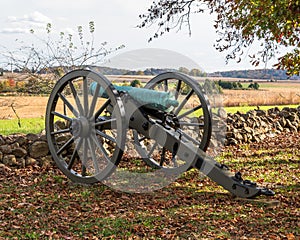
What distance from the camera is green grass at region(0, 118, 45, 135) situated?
362 inches

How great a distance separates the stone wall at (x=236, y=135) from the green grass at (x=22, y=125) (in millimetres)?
1479

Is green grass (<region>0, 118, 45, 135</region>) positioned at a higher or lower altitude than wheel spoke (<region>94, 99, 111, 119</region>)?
lower

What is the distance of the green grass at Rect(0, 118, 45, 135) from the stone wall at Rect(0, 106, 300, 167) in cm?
148

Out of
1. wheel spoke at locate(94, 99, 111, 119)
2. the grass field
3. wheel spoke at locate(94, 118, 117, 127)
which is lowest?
the grass field

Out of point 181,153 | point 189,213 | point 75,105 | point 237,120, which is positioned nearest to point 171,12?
point 237,120

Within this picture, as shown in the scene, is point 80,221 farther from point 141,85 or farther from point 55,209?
point 141,85

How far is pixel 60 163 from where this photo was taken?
21.7 feet

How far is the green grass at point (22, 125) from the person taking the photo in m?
9.20

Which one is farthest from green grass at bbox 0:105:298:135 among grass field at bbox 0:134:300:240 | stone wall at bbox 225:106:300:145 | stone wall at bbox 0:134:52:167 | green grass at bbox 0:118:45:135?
stone wall at bbox 225:106:300:145

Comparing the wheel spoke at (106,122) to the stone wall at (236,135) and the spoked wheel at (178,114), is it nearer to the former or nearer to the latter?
the spoked wheel at (178,114)

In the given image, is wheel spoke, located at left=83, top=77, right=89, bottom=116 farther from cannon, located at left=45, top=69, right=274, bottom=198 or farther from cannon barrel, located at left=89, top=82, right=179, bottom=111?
cannon barrel, located at left=89, top=82, right=179, bottom=111

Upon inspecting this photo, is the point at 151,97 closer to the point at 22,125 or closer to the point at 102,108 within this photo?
the point at 102,108

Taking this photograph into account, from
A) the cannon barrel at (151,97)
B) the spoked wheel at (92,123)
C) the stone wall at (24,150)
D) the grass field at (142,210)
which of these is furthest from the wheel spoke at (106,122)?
the stone wall at (24,150)

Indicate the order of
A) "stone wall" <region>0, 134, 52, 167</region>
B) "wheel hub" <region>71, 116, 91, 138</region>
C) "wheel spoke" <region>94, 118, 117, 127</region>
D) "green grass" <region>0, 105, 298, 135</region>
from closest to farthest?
1. "wheel spoke" <region>94, 118, 117, 127</region>
2. "wheel hub" <region>71, 116, 91, 138</region>
3. "stone wall" <region>0, 134, 52, 167</region>
4. "green grass" <region>0, 105, 298, 135</region>
